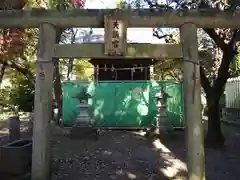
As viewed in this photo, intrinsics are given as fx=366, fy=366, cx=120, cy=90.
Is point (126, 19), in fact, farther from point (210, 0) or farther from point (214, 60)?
point (214, 60)

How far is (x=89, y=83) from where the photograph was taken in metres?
16.1

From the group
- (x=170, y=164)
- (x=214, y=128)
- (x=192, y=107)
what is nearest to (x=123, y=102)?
(x=214, y=128)

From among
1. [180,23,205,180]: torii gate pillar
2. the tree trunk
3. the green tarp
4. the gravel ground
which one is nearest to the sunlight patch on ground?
the gravel ground

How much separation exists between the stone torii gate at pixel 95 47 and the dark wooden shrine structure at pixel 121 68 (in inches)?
426

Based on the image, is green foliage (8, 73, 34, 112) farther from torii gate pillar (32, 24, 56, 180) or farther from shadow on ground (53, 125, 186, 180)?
torii gate pillar (32, 24, 56, 180)

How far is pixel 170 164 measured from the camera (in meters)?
9.46

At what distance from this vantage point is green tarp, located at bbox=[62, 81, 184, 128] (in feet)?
52.0

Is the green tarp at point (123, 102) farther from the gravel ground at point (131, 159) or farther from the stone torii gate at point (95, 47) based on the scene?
the stone torii gate at point (95, 47)

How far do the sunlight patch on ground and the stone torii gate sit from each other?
210cm

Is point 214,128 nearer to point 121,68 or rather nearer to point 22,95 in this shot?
point 121,68

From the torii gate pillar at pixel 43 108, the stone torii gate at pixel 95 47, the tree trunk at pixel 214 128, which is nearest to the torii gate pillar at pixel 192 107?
the stone torii gate at pixel 95 47

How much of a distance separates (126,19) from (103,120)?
9403mm

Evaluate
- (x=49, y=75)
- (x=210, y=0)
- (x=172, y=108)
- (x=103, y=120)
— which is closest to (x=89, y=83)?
(x=103, y=120)

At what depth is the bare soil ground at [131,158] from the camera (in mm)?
8453
